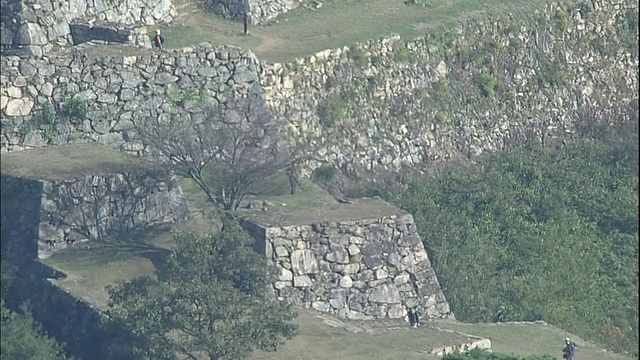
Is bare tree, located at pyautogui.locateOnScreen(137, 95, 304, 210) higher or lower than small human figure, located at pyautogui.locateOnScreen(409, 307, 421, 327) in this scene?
higher

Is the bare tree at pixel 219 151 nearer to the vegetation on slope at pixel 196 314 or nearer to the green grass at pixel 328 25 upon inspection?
the green grass at pixel 328 25

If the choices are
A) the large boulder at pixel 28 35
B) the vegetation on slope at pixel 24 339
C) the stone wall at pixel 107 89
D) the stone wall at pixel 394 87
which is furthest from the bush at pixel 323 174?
the vegetation on slope at pixel 24 339

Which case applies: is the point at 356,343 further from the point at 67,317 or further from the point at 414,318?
the point at 67,317

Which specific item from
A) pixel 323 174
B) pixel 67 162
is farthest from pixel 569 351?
pixel 67 162

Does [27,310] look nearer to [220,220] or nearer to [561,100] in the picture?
[220,220]

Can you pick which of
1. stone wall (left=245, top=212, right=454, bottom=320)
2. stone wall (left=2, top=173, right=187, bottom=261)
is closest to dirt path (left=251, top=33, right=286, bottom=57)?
stone wall (left=2, top=173, right=187, bottom=261)

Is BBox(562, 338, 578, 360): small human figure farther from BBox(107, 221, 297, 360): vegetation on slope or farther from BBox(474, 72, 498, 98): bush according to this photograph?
BBox(474, 72, 498, 98): bush
